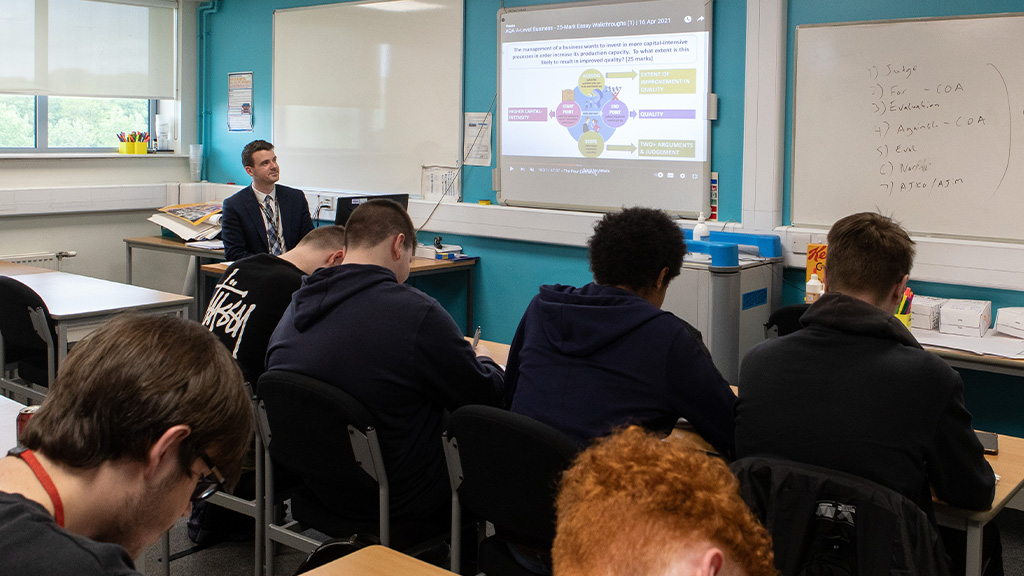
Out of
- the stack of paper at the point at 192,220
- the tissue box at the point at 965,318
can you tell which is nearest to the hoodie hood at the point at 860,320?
the tissue box at the point at 965,318

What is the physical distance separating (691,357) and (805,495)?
1.63ft

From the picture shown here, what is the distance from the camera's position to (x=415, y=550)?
2465mm

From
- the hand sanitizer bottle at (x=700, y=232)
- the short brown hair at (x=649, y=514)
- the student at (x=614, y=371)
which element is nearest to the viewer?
the short brown hair at (x=649, y=514)

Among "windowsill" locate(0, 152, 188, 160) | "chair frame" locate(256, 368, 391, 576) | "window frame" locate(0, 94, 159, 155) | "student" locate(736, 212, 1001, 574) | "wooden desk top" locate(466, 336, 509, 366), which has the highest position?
"window frame" locate(0, 94, 159, 155)

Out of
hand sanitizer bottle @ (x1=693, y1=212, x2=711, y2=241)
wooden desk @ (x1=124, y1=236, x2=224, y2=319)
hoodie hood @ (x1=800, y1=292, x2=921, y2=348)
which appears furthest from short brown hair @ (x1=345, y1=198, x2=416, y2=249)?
wooden desk @ (x1=124, y1=236, x2=224, y2=319)

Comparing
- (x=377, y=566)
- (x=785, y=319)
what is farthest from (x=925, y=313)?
(x=377, y=566)

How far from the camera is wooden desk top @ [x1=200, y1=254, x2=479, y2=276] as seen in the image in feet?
17.0

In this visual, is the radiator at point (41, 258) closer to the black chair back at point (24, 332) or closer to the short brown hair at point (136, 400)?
the black chair back at point (24, 332)

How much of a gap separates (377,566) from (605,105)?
3.70m

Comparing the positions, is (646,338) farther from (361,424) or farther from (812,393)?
(361,424)

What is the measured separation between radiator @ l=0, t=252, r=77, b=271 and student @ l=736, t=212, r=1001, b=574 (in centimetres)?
568

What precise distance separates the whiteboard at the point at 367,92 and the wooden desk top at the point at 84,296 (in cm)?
215

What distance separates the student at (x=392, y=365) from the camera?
2.35m

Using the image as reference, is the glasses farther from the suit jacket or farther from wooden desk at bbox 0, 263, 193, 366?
the suit jacket
